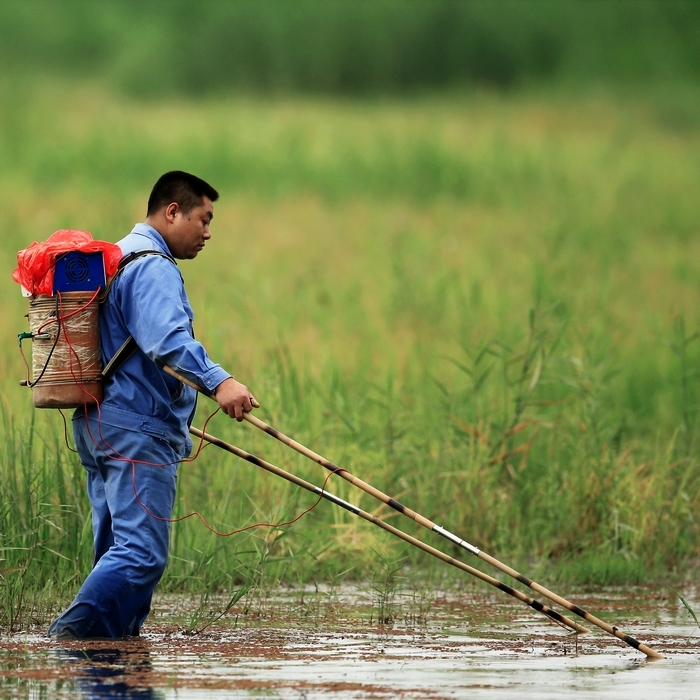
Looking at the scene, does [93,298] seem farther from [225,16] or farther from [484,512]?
[225,16]

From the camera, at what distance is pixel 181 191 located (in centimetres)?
658

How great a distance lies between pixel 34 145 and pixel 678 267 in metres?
10.8

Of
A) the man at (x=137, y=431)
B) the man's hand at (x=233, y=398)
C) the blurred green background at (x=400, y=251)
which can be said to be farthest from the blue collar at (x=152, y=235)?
the blurred green background at (x=400, y=251)

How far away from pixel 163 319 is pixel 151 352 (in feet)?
0.46

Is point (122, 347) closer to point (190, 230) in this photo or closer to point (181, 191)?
point (190, 230)

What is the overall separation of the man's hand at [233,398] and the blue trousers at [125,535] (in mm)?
402

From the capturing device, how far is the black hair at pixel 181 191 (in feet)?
21.5

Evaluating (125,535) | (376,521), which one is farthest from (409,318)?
(125,535)

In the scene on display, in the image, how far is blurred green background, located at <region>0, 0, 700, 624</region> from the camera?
8.62 m

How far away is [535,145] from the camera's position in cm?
2520

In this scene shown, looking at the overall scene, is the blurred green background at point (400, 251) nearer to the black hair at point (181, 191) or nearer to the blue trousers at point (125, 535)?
the blue trousers at point (125, 535)

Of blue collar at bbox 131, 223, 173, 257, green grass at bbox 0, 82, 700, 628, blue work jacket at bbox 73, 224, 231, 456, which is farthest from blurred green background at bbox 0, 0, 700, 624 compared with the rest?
blue collar at bbox 131, 223, 173, 257

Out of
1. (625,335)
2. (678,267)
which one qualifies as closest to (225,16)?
(678,267)

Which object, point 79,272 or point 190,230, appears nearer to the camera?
point 79,272
